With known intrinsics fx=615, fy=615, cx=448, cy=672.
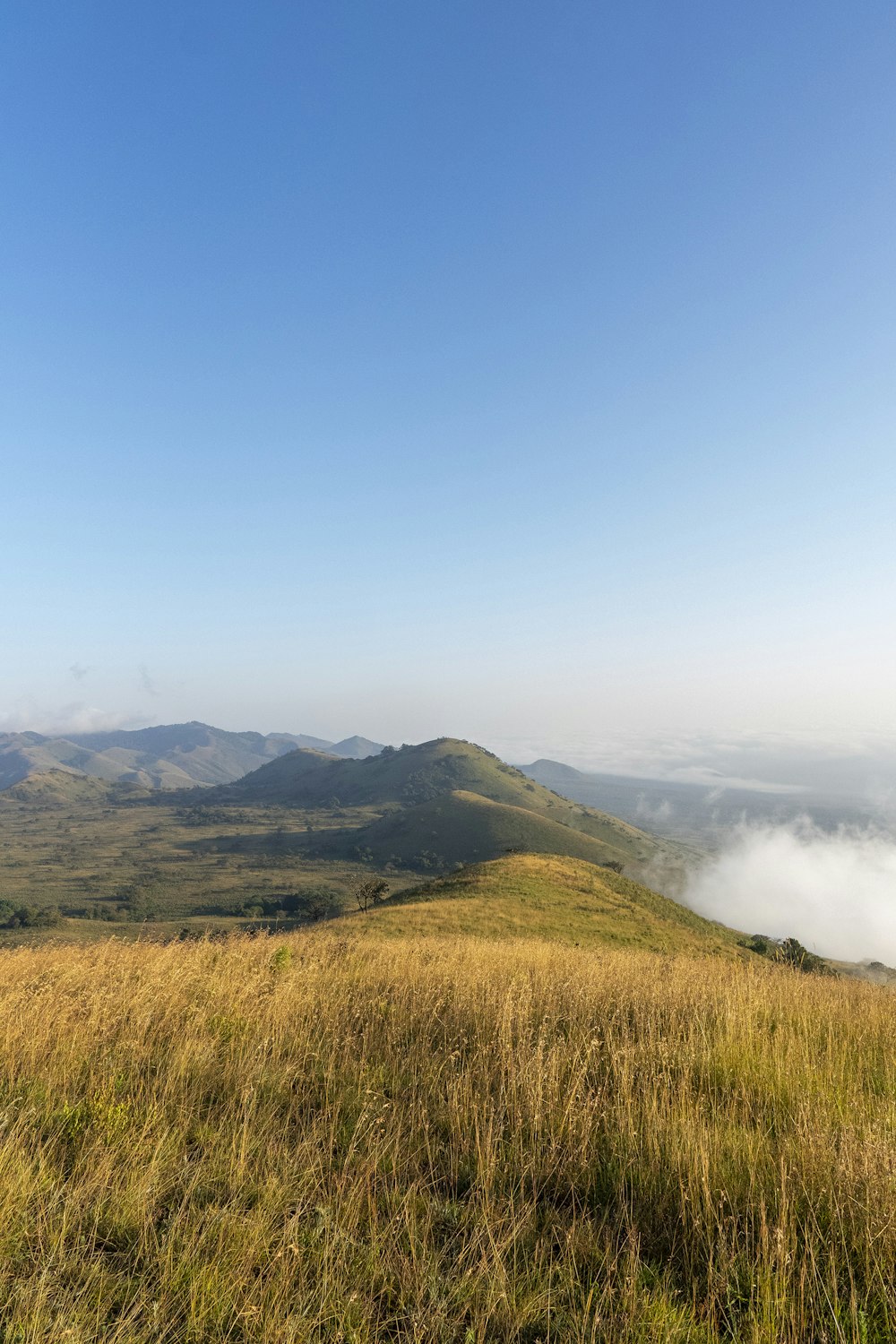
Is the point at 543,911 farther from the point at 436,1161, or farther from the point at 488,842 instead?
the point at 488,842

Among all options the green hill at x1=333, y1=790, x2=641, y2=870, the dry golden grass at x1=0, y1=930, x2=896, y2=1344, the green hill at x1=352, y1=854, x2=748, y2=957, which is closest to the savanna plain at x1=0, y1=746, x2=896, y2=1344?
the dry golden grass at x1=0, y1=930, x2=896, y2=1344

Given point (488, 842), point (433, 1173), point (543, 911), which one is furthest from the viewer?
point (488, 842)

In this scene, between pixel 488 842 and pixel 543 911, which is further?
pixel 488 842

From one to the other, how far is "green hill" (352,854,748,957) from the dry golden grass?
71.7ft

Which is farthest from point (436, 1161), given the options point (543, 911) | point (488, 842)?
point (488, 842)

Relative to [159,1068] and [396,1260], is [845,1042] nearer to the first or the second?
[396,1260]

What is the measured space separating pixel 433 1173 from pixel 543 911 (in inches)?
1533

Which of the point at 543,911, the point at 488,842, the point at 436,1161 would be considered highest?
the point at 436,1161

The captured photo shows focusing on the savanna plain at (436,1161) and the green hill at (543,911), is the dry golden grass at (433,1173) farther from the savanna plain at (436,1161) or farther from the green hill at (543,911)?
the green hill at (543,911)

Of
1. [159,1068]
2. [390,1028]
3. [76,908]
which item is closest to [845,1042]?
[390,1028]

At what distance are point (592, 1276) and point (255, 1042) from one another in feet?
13.8

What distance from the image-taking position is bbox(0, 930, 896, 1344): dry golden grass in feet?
10.6

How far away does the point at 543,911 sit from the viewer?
4100cm

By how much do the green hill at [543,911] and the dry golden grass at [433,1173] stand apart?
21.9 meters
